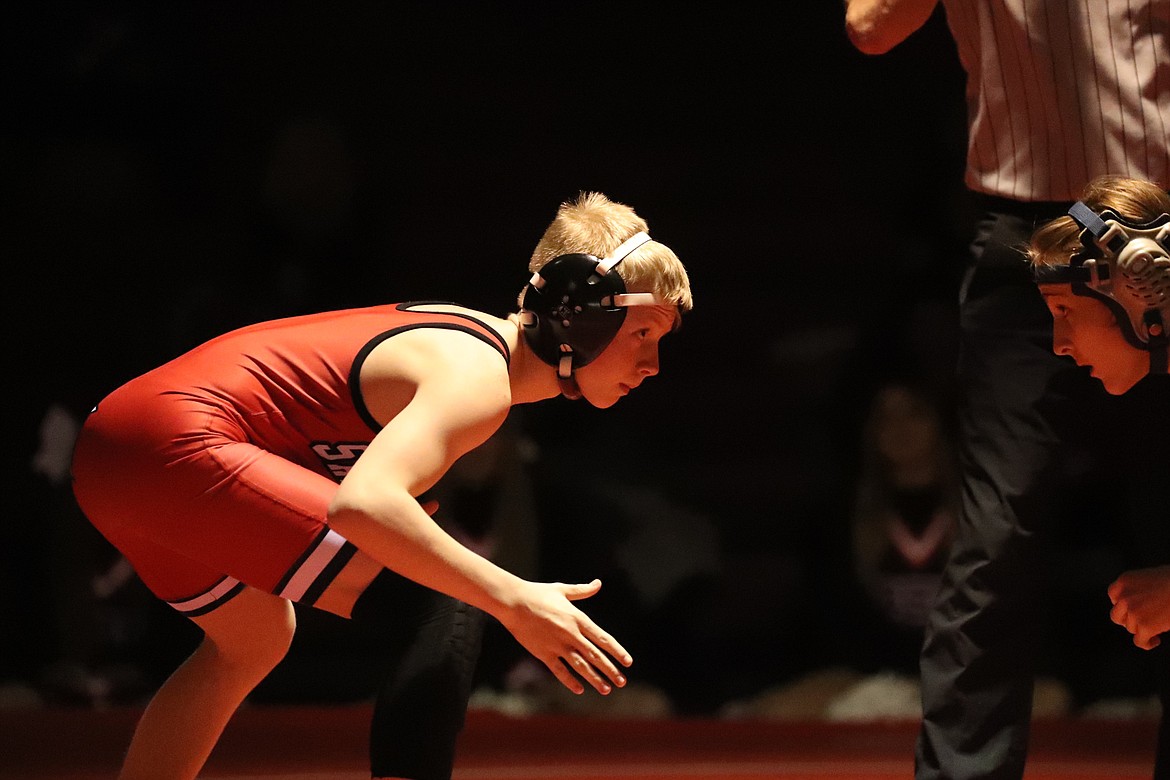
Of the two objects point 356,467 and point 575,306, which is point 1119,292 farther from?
point 356,467

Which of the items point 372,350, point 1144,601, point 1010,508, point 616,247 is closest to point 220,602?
point 372,350

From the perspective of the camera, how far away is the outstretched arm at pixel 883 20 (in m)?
2.24

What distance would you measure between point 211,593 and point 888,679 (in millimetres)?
2402

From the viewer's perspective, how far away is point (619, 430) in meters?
4.31

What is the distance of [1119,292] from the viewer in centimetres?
191

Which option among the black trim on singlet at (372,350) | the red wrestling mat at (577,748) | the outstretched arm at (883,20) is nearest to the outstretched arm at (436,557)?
the black trim on singlet at (372,350)

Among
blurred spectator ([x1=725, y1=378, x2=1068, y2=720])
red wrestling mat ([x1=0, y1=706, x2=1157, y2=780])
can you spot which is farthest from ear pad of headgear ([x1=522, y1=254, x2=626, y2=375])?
blurred spectator ([x1=725, y1=378, x2=1068, y2=720])

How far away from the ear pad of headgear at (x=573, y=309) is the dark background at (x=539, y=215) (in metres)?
1.96

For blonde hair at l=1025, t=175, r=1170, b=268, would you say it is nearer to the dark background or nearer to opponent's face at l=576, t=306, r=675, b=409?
opponent's face at l=576, t=306, r=675, b=409

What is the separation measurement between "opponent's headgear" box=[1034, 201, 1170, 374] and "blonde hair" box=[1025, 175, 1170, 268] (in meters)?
0.02

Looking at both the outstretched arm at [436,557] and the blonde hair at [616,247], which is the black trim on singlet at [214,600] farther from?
the blonde hair at [616,247]

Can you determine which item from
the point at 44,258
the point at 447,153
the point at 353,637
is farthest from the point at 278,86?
the point at 353,637

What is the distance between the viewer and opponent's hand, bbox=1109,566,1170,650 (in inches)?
71.9

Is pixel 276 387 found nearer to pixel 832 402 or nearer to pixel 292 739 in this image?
pixel 292 739
